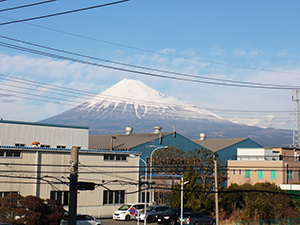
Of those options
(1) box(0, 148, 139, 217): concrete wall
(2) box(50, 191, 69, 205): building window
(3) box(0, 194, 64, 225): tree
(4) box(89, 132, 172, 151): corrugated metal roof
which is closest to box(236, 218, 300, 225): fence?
(1) box(0, 148, 139, 217): concrete wall

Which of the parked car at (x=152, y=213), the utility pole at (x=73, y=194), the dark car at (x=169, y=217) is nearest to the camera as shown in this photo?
the utility pole at (x=73, y=194)

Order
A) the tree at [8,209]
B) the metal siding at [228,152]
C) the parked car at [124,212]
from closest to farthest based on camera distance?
1. the tree at [8,209]
2. the parked car at [124,212]
3. the metal siding at [228,152]

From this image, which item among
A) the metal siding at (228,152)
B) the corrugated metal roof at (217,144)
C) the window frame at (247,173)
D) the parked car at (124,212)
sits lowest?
the parked car at (124,212)

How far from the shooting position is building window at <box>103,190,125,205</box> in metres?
44.6

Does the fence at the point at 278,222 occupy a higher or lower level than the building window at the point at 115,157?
lower

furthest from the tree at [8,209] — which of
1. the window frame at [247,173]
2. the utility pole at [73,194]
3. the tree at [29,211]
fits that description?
the window frame at [247,173]

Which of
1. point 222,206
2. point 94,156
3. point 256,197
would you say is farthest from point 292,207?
point 94,156

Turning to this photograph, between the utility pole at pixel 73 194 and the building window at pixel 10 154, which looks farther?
the building window at pixel 10 154

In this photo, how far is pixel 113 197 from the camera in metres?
45.3

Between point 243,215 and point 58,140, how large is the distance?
26357 millimetres

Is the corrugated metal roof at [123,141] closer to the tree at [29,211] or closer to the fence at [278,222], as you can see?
the fence at [278,222]

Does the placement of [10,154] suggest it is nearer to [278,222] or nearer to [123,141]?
[278,222]

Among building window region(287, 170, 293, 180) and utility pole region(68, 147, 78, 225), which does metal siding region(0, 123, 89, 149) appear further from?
utility pole region(68, 147, 78, 225)

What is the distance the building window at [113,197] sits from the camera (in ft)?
146
